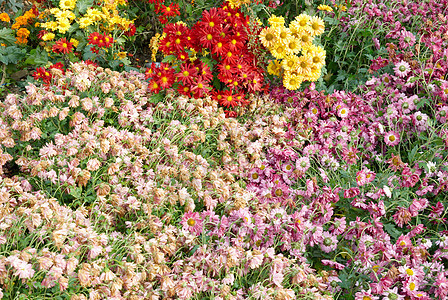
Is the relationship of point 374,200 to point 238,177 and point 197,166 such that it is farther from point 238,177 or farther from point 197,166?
point 197,166

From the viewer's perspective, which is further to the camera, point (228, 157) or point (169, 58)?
point (169, 58)

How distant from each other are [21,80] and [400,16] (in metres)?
3.67

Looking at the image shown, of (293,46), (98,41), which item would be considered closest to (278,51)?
(293,46)

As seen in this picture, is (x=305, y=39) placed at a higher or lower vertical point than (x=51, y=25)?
higher

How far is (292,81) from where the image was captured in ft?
11.0

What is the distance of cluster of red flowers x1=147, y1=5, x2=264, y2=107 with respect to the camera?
312 cm

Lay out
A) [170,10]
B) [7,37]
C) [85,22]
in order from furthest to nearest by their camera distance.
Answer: [170,10] < [7,37] < [85,22]

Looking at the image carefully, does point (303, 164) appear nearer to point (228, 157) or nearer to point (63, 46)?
point (228, 157)

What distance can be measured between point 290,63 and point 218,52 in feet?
1.96

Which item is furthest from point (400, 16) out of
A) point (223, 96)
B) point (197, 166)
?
point (197, 166)

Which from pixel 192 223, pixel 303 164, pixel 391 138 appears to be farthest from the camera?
pixel 391 138

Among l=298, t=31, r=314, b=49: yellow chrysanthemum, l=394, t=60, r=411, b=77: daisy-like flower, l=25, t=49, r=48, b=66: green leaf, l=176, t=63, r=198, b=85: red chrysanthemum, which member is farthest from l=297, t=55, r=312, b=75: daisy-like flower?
l=25, t=49, r=48, b=66: green leaf

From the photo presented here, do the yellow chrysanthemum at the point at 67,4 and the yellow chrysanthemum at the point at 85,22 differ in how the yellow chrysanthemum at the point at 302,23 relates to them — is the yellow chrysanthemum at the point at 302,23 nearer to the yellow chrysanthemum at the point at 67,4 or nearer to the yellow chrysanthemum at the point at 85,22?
the yellow chrysanthemum at the point at 85,22

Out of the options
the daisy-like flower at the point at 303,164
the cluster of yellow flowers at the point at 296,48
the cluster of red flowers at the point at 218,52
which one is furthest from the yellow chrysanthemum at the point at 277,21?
the daisy-like flower at the point at 303,164
